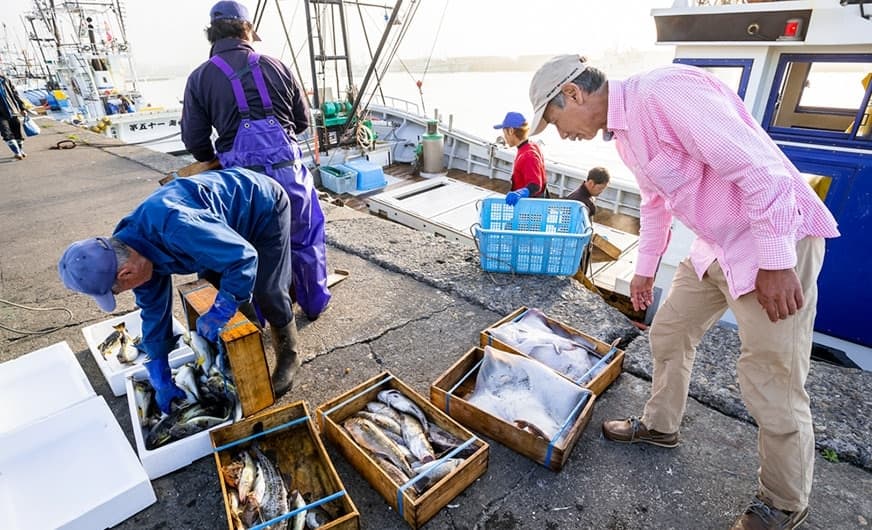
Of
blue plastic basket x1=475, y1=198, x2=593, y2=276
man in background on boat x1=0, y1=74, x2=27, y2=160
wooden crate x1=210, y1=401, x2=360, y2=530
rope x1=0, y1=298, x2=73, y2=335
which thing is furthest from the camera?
man in background on boat x1=0, y1=74, x2=27, y2=160

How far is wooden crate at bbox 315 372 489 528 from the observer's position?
1856 millimetres

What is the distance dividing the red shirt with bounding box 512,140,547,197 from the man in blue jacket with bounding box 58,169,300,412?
2788mm

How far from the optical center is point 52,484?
2061 millimetres

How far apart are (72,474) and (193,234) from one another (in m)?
1.34

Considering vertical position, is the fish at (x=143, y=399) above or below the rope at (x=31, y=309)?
above

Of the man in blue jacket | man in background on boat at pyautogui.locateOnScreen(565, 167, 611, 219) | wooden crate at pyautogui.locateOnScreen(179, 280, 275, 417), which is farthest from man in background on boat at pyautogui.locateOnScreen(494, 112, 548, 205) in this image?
wooden crate at pyautogui.locateOnScreen(179, 280, 275, 417)

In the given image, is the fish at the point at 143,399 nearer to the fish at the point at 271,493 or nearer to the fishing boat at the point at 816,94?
the fish at the point at 271,493

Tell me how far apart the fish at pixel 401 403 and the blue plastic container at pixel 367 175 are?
10.8m

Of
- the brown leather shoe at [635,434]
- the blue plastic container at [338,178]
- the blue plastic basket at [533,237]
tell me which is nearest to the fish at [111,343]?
the blue plastic basket at [533,237]

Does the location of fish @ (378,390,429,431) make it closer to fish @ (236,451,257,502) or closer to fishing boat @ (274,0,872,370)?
fish @ (236,451,257,502)

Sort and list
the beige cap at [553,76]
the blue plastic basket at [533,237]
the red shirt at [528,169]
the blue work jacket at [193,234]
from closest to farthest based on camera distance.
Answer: the beige cap at [553,76], the blue work jacket at [193,234], the blue plastic basket at [533,237], the red shirt at [528,169]

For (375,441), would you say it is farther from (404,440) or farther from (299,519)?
(299,519)

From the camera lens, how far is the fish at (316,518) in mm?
1798

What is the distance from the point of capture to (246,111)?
2.79 metres
